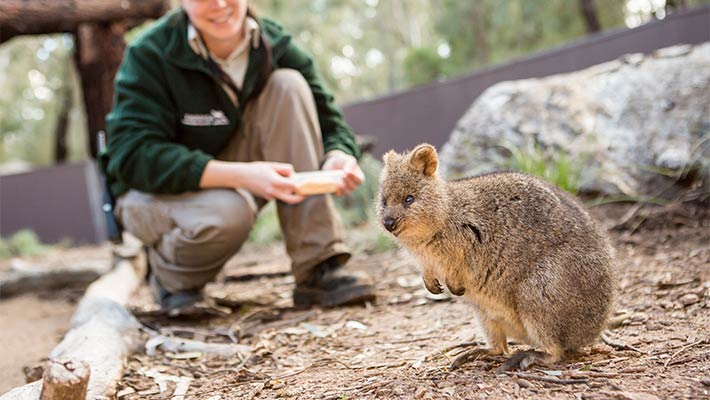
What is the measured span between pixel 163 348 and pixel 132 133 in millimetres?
1195

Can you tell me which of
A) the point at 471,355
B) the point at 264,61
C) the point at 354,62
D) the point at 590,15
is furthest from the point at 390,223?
the point at 354,62

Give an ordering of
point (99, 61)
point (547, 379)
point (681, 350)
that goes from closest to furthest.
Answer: point (547, 379) → point (681, 350) → point (99, 61)

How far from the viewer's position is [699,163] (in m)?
4.57

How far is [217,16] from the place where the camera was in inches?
136

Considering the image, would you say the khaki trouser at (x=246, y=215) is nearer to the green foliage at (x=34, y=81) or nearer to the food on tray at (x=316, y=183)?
the food on tray at (x=316, y=183)

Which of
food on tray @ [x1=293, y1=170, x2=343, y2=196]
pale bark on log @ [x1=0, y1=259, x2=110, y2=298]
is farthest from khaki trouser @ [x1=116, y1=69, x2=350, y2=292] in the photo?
pale bark on log @ [x1=0, y1=259, x2=110, y2=298]

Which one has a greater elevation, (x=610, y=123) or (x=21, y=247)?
(x=610, y=123)

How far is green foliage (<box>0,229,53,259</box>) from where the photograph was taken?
9828mm

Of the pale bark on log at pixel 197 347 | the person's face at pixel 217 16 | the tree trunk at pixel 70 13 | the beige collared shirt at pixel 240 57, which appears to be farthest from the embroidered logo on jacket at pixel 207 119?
the tree trunk at pixel 70 13

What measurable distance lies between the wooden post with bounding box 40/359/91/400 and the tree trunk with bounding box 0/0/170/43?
14.8ft

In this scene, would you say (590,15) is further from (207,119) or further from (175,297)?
(175,297)

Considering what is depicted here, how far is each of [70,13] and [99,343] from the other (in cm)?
395

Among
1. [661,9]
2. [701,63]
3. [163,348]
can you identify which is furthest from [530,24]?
[163,348]

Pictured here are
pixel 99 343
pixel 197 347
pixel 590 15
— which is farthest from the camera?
pixel 590 15
